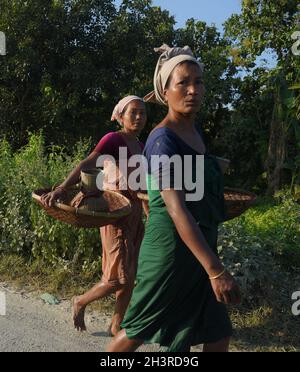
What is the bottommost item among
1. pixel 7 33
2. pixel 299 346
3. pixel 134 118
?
pixel 299 346

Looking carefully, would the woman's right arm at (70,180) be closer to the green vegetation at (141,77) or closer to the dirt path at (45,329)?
the dirt path at (45,329)

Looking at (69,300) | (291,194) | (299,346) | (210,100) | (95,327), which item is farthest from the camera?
(210,100)

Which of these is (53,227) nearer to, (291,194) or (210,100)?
(291,194)

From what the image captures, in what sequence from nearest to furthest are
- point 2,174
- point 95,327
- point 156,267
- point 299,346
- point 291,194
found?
point 156,267
point 299,346
point 95,327
point 2,174
point 291,194

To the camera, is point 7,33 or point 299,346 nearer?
point 299,346

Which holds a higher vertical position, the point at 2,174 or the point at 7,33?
the point at 7,33

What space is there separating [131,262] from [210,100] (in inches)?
373

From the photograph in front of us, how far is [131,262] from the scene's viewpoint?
3301 millimetres

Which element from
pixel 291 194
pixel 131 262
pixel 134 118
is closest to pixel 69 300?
pixel 131 262

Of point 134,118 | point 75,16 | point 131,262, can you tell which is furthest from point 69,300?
point 75,16

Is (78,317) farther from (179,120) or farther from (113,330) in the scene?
(179,120)

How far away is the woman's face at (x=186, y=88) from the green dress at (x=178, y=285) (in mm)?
158

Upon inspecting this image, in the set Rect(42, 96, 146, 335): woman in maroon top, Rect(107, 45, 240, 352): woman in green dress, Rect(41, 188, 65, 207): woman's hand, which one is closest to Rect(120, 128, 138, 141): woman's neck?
Rect(42, 96, 146, 335): woman in maroon top

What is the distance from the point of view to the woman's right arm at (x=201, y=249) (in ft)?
6.30
